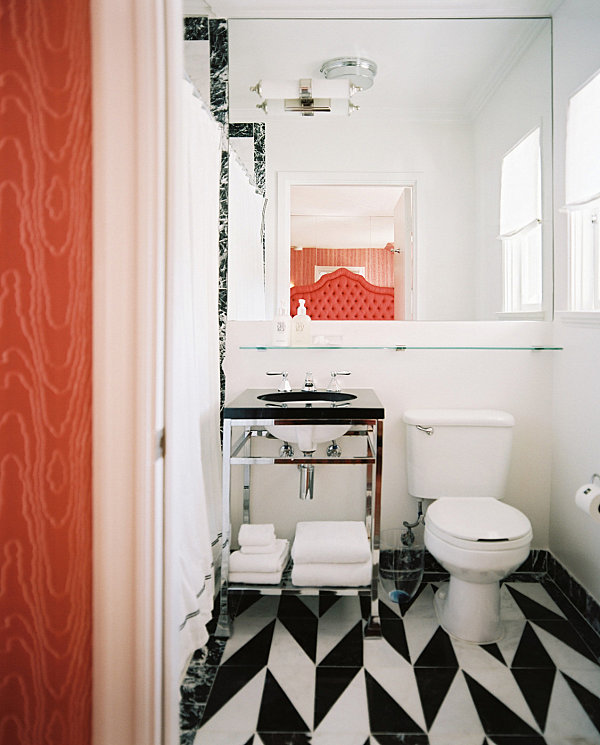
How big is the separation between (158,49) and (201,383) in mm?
1326

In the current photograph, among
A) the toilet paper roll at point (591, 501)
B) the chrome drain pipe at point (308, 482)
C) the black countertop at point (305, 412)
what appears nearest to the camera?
the toilet paper roll at point (591, 501)

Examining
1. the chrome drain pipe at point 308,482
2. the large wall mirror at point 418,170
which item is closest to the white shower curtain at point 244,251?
the large wall mirror at point 418,170

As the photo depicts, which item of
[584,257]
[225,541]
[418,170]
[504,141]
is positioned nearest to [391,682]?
[225,541]

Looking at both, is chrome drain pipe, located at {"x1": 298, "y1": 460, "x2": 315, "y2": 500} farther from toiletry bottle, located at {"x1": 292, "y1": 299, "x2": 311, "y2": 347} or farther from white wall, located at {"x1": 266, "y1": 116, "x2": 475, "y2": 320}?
white wall, located at {"x1": 266, "y1": 116, "x2": 475, "y2": 320}

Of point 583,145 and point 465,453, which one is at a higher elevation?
point 583,145

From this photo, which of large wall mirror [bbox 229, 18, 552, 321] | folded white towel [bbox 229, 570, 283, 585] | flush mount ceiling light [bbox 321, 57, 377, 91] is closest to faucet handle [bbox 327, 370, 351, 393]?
large wall mirror [bbox 229, 18, 552, 321]

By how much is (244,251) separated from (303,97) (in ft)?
2.43

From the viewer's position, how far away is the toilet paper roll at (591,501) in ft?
5.59

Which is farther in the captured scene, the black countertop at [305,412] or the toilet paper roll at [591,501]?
the black countertop at [305,412]

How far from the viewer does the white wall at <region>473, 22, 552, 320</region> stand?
234 cm

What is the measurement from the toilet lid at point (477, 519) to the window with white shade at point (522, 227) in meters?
0.91

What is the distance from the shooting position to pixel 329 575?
6.48 ft

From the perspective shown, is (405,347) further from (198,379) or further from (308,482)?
(198,379)

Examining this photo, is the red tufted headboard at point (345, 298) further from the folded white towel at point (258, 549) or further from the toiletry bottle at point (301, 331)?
the folded white towel at point (258, 549)
